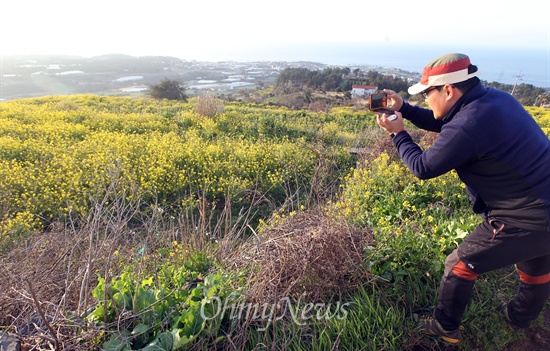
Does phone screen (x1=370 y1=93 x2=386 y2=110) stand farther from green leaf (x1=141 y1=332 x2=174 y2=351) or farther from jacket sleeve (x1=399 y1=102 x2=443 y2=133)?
green leaf (x1=141 y1=332 x2=174 y2=351)

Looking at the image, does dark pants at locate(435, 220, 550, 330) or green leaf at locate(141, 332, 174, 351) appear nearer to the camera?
green leaf at locate(141, 332, 174, 351)

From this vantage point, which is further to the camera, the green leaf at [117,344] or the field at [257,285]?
the field at [257,285]

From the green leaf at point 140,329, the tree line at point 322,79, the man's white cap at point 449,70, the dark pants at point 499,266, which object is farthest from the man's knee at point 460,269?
the tree line at point 322,79

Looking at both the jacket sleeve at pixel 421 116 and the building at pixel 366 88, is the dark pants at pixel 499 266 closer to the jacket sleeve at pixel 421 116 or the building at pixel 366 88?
the jacket sleeve at pixel 421 116

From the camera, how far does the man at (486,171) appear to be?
1.70 metres

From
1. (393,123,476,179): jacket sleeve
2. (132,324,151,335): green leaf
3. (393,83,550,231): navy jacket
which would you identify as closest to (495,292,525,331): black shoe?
(393,83,550,231): navy jacket

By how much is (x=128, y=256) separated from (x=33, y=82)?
35.5 m

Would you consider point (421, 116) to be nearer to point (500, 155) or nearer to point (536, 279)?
point (500, 155)

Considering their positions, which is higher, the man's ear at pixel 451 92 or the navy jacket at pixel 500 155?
the man's ear at pixel 451 92

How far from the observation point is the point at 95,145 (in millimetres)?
7812

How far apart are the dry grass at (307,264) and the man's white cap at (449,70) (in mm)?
1227

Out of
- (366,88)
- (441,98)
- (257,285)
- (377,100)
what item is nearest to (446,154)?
(441,98)

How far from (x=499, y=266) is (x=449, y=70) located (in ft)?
4.05

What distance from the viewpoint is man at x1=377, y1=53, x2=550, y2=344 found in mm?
1697
